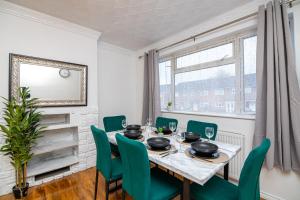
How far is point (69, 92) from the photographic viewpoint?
240cm

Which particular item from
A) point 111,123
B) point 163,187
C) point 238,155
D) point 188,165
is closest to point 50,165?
point 111,123

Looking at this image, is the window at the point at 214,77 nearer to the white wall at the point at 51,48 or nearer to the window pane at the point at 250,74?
the window pane at the point at 250,74

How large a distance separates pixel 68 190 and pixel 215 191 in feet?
6.32

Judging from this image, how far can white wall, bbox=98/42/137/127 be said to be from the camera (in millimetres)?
3176

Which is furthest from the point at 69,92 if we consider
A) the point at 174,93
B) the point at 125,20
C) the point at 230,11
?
the point at 230,11

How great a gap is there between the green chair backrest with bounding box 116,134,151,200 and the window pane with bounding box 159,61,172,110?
6.85 feet

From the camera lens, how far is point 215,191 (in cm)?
117

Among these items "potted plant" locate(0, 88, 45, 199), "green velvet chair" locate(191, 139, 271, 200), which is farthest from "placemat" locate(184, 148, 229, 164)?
"potted plant" locate(0, 88, 45, 199)

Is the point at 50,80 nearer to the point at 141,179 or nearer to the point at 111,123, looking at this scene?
the point at 111,123

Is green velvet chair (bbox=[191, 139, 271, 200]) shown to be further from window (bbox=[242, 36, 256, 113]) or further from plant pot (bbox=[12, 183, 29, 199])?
plant pot (bbox=[12, 183, 29, 199])

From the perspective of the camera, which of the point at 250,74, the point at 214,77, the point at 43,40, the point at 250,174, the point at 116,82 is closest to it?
the point at 250,174

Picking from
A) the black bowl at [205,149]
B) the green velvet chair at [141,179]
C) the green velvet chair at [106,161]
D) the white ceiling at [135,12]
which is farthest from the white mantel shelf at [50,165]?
the white ceiling at [135,12]

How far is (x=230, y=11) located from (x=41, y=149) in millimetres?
3480

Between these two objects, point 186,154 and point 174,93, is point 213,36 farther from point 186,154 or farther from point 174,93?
point 186,154
